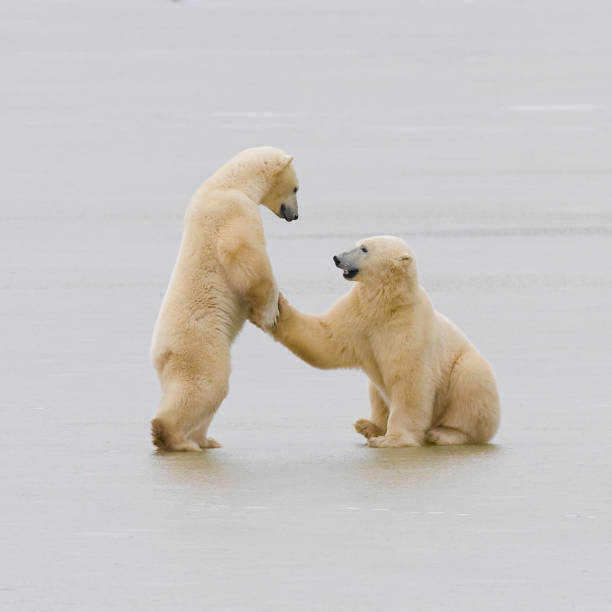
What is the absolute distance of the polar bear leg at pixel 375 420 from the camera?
716cm

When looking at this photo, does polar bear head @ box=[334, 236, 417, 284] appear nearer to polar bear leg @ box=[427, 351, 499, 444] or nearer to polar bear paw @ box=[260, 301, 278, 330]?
polar bear paw @ box=[260, 301, 278, 330]

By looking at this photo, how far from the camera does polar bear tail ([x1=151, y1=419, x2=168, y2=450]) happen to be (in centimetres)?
672

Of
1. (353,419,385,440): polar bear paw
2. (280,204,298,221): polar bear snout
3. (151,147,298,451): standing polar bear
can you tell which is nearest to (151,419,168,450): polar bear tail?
(151,147,298,451): standing polar bear

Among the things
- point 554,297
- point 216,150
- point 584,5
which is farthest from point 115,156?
point 584,5

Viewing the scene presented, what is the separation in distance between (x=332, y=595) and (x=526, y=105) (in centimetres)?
1485

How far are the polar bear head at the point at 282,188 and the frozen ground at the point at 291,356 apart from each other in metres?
0.88

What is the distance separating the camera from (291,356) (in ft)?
28.7

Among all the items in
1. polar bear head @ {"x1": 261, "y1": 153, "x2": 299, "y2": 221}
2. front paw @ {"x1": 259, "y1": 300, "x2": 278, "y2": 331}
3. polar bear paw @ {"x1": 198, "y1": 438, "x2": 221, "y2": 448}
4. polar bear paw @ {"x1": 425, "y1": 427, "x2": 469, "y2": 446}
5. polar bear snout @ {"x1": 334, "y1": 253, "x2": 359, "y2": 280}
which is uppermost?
polar bear head @ {"x1": 261, "y1": 153, "x2": 299, "y2": 221}

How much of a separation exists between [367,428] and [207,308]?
0.86 m

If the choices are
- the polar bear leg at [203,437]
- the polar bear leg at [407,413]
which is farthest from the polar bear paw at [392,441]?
the polar bear leg at [203,437]

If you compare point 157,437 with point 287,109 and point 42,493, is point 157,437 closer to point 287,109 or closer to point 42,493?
point 42,493

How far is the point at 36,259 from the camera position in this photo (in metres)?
11.2

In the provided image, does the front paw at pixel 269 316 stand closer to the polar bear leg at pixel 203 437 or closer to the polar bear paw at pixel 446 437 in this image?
the polar bear leg at pixel 203 437

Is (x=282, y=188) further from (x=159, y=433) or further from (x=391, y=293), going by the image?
(x=159, y=433)
